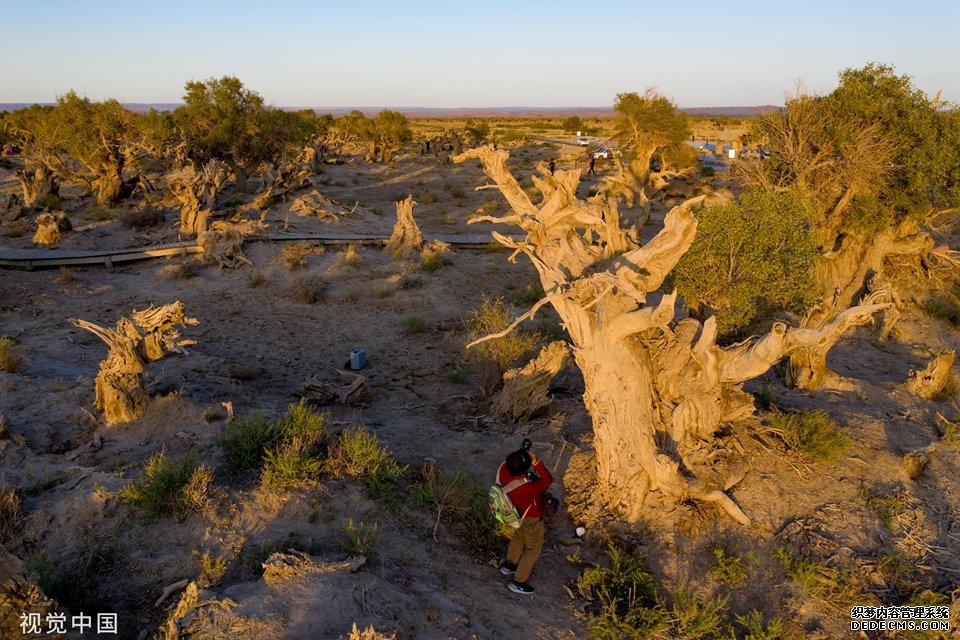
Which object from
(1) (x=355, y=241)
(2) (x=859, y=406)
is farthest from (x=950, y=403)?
(1) (x=355, y=241)

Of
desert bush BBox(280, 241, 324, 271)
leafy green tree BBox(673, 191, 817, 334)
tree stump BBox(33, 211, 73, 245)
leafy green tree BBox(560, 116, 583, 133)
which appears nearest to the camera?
leafy green tree BBox(673, 191, 817, 334)

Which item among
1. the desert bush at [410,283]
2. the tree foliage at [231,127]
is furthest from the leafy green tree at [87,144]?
the desert bush at [410,283]

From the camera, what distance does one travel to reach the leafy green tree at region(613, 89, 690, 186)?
27.2m

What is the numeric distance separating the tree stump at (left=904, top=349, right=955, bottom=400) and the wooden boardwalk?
1382cm

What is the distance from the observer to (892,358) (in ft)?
40.1

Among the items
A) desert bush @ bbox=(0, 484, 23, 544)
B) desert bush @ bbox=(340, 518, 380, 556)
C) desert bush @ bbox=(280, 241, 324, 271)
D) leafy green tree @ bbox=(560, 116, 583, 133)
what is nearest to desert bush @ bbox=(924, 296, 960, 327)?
desert bush @ bbox=(340, 518, 380, 556)

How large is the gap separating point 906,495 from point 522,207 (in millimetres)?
5601

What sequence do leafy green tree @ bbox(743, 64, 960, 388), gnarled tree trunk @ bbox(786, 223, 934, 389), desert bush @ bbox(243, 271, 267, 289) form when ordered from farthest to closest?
1. desert bush @ bbox(243, 271, 267, 289)
2. gnarled tree trunk @ bbox(786, 223, 934, 389)
3. leafy green tree @ bbox(743, 64, 960, 388)

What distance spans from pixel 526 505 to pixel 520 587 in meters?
0.81

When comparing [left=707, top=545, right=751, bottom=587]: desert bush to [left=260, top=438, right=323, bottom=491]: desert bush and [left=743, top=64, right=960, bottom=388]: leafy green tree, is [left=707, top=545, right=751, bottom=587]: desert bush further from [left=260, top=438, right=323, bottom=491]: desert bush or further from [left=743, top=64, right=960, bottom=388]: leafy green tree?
[left=743, top=64, right=960, bottom=388]: leafy green tree

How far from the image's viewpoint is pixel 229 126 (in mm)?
24672

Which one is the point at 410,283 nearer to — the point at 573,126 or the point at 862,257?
the point at 862,257

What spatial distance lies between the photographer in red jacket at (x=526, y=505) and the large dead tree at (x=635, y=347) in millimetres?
1380

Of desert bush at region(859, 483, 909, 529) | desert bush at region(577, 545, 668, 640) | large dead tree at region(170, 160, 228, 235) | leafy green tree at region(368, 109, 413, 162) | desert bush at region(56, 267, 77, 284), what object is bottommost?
desert bush at region(577, 545, 668, 640)
